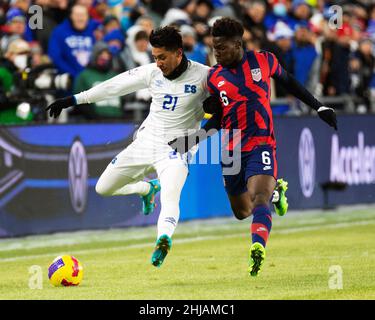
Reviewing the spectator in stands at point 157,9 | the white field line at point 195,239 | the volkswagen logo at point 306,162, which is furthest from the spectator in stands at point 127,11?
the white field line at point 195,239

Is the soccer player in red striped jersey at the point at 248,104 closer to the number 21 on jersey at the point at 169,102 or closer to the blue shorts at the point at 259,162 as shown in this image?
the blue shorts at the point at 259,162

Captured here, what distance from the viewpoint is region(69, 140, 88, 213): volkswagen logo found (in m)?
16.5

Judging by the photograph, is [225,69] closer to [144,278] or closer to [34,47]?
[144,278]

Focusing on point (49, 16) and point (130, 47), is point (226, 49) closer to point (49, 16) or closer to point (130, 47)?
point (130, 47)

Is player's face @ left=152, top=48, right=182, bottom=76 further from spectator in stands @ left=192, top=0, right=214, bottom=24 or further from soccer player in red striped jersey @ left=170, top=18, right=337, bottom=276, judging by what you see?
spectator in stands @ left=192, top=0, right=214, bottom=24

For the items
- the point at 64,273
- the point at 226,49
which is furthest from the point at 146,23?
the point at 64,273

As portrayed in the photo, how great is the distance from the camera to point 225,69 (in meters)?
11.8

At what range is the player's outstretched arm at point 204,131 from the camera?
11867 millimetres

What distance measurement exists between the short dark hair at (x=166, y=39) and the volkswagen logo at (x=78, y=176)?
5.05 m

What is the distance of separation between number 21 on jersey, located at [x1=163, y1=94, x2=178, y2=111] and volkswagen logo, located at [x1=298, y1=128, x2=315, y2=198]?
763 centimetres

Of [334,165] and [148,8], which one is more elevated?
[148,8]
